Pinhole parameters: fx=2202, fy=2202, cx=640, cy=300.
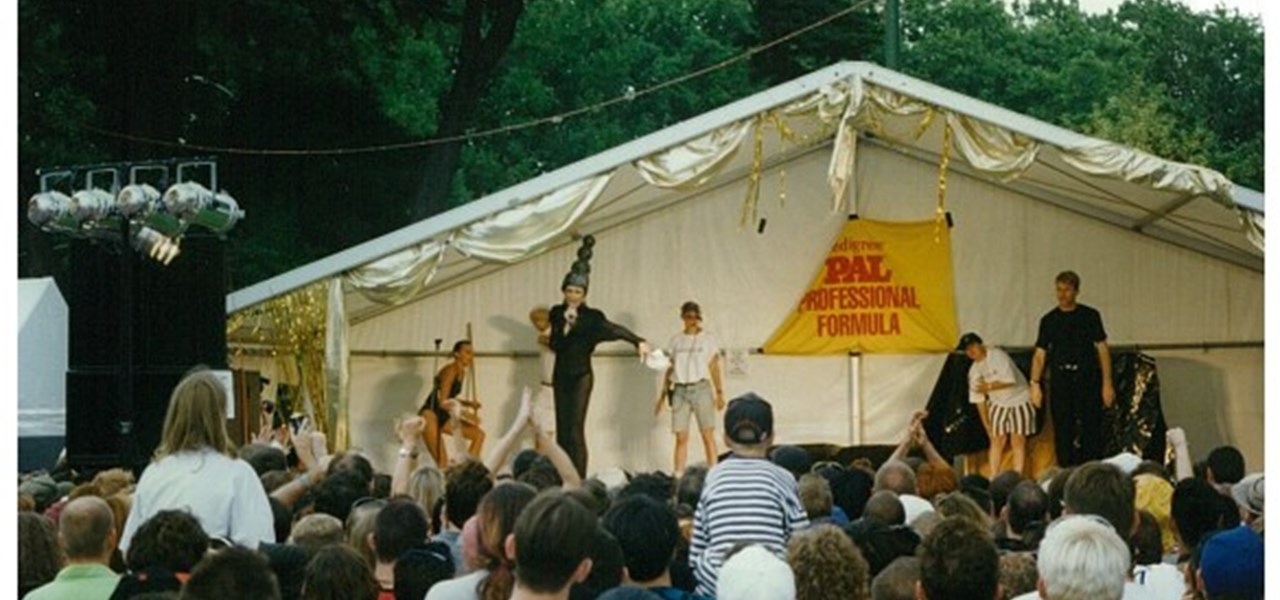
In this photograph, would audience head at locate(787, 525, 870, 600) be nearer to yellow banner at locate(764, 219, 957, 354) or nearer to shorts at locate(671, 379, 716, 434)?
shorts at locate(671, 379, 716, 434)

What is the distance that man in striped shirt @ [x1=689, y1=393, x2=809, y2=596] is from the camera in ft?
23.4

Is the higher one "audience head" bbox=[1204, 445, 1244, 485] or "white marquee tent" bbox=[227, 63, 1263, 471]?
"white marquee tent" bbox=[227, 63, 1263, 471]

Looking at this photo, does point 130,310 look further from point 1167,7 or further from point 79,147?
point 1167,7

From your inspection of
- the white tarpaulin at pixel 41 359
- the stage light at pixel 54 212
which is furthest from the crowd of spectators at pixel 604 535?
the white tarpaulin at pixel 41 359

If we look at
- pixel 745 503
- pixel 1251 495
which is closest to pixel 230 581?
pixel 745 503

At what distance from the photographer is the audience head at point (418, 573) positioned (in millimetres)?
6031

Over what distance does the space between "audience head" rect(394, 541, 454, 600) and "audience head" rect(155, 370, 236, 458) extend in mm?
1418

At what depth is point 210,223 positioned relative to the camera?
13234 millimetres

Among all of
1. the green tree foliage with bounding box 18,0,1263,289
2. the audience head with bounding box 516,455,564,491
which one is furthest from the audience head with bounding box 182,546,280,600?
the green tree foliage with bounding box 18,0,1263,289

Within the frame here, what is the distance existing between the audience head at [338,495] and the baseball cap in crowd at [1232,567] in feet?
10.6

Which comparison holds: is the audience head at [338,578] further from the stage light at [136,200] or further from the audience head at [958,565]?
the stage light at [136,200]

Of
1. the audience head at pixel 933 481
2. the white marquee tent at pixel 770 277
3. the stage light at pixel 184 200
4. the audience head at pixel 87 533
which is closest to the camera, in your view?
the audience head at pixel 87 533

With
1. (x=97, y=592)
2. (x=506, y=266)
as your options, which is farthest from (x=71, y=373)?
(x=97, y=592)

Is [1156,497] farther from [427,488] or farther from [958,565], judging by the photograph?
[958,565]
